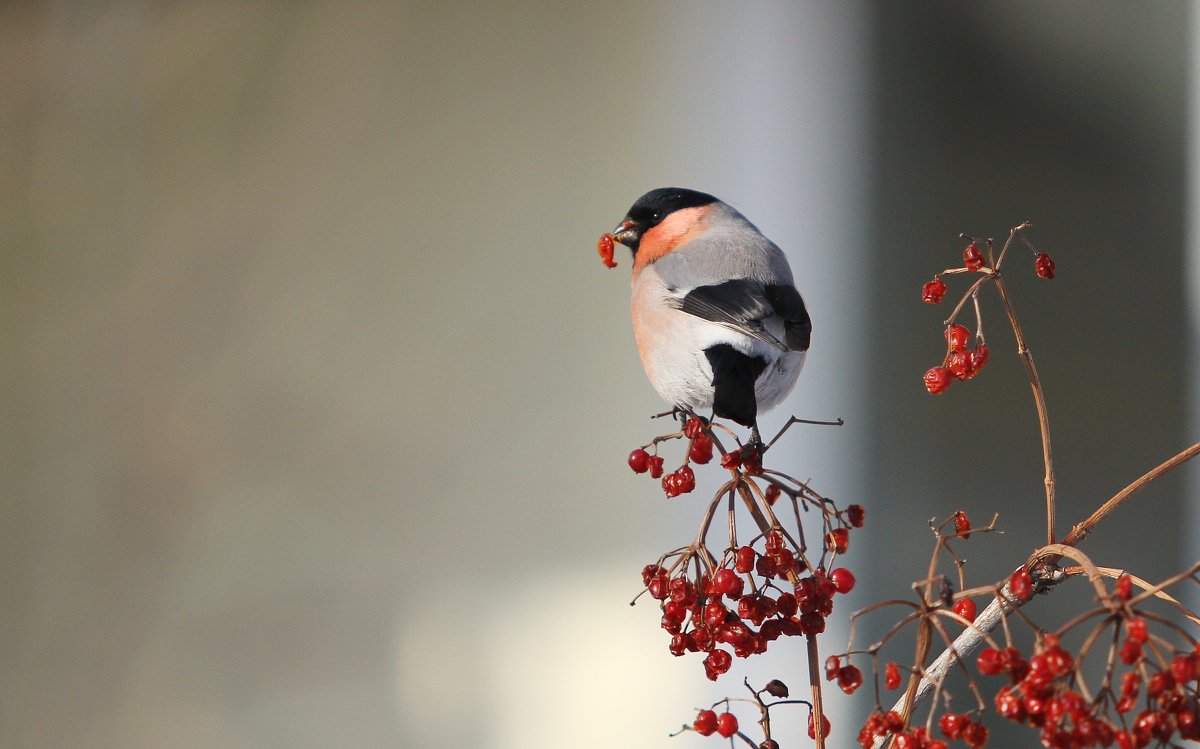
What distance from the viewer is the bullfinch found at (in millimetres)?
692

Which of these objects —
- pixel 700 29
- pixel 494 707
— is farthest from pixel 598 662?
pixel 700 29

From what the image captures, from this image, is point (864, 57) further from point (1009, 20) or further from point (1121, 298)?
point (1121, 298)

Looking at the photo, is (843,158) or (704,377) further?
(843,158)

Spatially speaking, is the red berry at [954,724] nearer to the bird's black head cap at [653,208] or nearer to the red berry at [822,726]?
the red berry at [822,726]

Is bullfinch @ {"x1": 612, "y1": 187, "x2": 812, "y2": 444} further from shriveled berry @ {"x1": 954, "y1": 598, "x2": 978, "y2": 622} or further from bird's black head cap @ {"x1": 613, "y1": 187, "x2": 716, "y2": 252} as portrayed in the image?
shriveled berry @ {"x1": 954, "y1": 598, "x2": 978, "y2": 622}

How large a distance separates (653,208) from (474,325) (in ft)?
2.58

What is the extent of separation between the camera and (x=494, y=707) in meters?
1.58

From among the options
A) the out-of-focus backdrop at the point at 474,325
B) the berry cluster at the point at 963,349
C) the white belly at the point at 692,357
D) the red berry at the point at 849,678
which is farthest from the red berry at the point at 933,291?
the out-of-focus backdrop at the point at 474,325

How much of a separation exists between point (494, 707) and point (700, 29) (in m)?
1.07

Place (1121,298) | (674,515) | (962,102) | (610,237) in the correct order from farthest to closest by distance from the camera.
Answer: (1121,298), (962,102), (674,515), (610,237)

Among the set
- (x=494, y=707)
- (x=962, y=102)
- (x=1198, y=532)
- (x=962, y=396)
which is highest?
(x=962, y=102)

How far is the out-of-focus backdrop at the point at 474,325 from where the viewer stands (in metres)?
1.52

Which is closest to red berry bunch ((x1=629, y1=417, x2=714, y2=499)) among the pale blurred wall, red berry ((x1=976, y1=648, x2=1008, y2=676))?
red berry ((x1=976, y1=648, x2=1008, y2=676))

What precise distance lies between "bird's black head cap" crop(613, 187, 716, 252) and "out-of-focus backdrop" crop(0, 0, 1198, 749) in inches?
25.5
